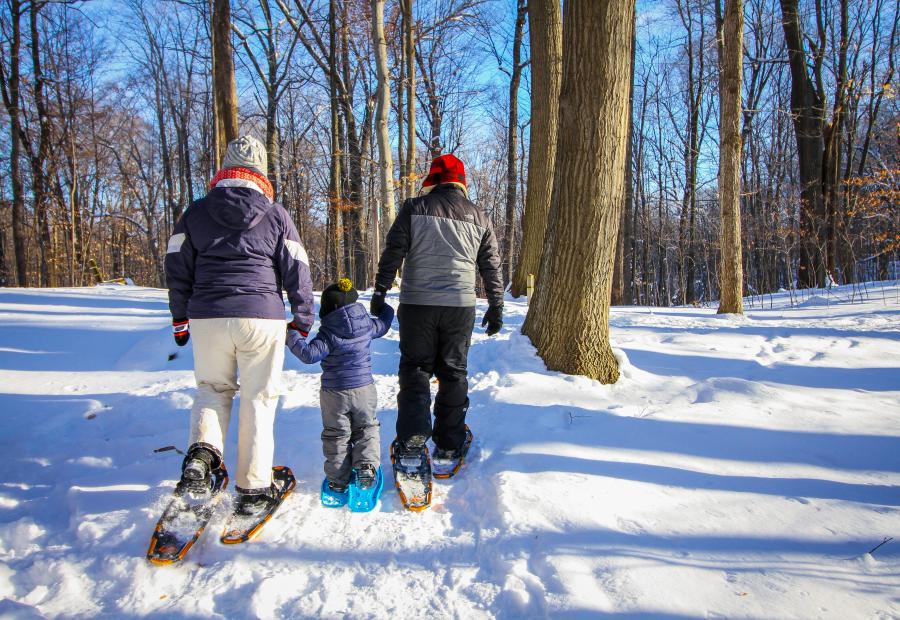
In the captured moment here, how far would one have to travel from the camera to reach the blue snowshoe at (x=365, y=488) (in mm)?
2443

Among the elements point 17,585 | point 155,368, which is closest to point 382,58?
point 155,368

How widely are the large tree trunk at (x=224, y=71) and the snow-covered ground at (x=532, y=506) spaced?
473 centimetres

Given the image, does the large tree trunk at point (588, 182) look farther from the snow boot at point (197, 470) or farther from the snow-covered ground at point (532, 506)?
the snow boot at point (197, 470)

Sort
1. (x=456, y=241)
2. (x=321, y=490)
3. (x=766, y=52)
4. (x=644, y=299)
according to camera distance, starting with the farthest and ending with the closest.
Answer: (x=644, y=299) → (x=766, y=52) → (x=456, y=241) → (x=321, y=490)

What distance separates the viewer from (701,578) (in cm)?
181

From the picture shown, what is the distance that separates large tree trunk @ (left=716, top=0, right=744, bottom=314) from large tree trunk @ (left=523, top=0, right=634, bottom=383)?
4.52m

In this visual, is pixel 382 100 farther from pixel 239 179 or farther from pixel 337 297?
pixel 337 297

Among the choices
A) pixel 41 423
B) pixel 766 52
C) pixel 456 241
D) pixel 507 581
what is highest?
pixel 766 52

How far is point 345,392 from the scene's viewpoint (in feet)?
8.68

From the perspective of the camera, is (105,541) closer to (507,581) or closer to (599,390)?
(507,581)

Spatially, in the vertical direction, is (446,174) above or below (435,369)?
above

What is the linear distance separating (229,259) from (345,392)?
981 millimetres

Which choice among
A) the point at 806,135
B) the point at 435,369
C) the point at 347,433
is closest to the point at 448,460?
the point at 435,369

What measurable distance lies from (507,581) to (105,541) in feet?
6.25
